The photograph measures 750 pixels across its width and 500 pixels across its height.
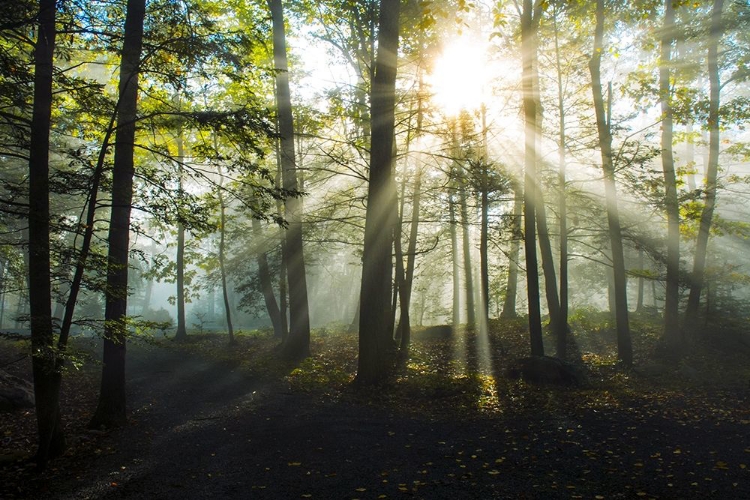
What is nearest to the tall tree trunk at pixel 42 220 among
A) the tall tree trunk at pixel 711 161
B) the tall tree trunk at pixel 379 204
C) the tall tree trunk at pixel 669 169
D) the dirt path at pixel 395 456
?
the dirt path at pixel 395 456

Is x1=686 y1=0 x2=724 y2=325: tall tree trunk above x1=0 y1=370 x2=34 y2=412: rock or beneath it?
above

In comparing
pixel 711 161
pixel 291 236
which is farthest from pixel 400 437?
pixel 711 161

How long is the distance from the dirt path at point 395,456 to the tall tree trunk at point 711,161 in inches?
295

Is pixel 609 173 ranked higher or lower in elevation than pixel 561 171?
lower

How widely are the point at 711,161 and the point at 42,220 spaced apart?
17788mm

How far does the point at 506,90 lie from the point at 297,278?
8.45m

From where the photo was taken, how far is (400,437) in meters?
7.34

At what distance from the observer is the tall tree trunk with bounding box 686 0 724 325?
14438mm

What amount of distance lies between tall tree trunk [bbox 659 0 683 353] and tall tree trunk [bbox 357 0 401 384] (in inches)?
355

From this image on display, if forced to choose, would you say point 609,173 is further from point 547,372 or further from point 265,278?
point 265,278

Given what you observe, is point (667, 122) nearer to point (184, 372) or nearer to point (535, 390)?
point (535, 390)

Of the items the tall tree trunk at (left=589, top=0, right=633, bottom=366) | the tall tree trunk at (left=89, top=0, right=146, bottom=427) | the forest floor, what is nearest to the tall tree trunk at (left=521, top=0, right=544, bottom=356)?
the forest floor

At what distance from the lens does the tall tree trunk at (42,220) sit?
18.4 feet

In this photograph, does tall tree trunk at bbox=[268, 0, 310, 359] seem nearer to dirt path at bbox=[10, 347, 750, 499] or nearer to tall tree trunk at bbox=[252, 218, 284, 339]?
tall tree trunk at bbox=[252, 218, 284, 339]
